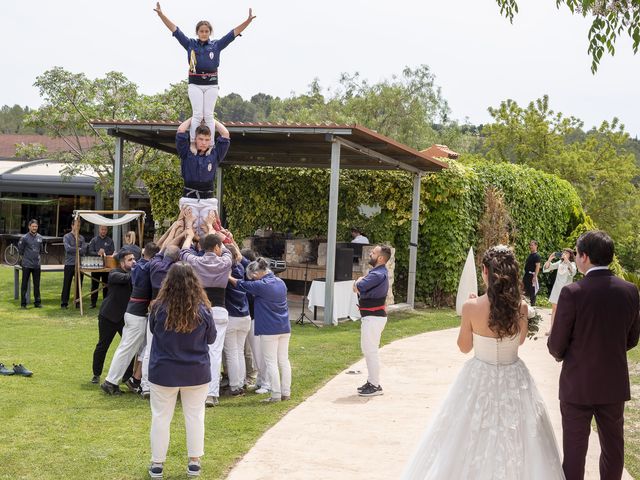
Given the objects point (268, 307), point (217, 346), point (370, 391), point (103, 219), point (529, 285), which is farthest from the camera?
point (529, 285)

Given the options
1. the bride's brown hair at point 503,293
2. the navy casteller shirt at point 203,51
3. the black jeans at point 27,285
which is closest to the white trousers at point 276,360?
the navy casteller shirt at point 203,51

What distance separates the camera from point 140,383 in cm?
929

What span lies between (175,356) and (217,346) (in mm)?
2699

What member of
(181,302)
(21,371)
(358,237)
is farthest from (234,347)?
(358,237)

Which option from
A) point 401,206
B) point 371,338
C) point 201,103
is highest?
point 201,103

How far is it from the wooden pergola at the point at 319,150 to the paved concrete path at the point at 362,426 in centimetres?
415

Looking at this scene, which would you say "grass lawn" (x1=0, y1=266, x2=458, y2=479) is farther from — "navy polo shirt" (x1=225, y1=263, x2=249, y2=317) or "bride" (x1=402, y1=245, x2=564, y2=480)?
"bride" (x1=402, y1=245, x2=564, y2=480)

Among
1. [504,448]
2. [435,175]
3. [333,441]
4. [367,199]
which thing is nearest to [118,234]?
[367,199]

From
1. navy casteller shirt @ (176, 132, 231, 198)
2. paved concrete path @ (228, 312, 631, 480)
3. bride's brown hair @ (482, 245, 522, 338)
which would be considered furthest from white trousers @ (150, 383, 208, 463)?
navy casteller shirt @ (176, 132, 231, 198)

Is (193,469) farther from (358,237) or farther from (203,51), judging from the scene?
(358,237)

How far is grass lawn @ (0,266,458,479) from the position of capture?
6473 mm

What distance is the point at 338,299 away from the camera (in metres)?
15.7

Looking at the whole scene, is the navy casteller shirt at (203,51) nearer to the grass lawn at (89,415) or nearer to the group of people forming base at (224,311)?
the group of people forming base at (224,311)

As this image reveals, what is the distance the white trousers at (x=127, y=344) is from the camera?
9000 millimetres
